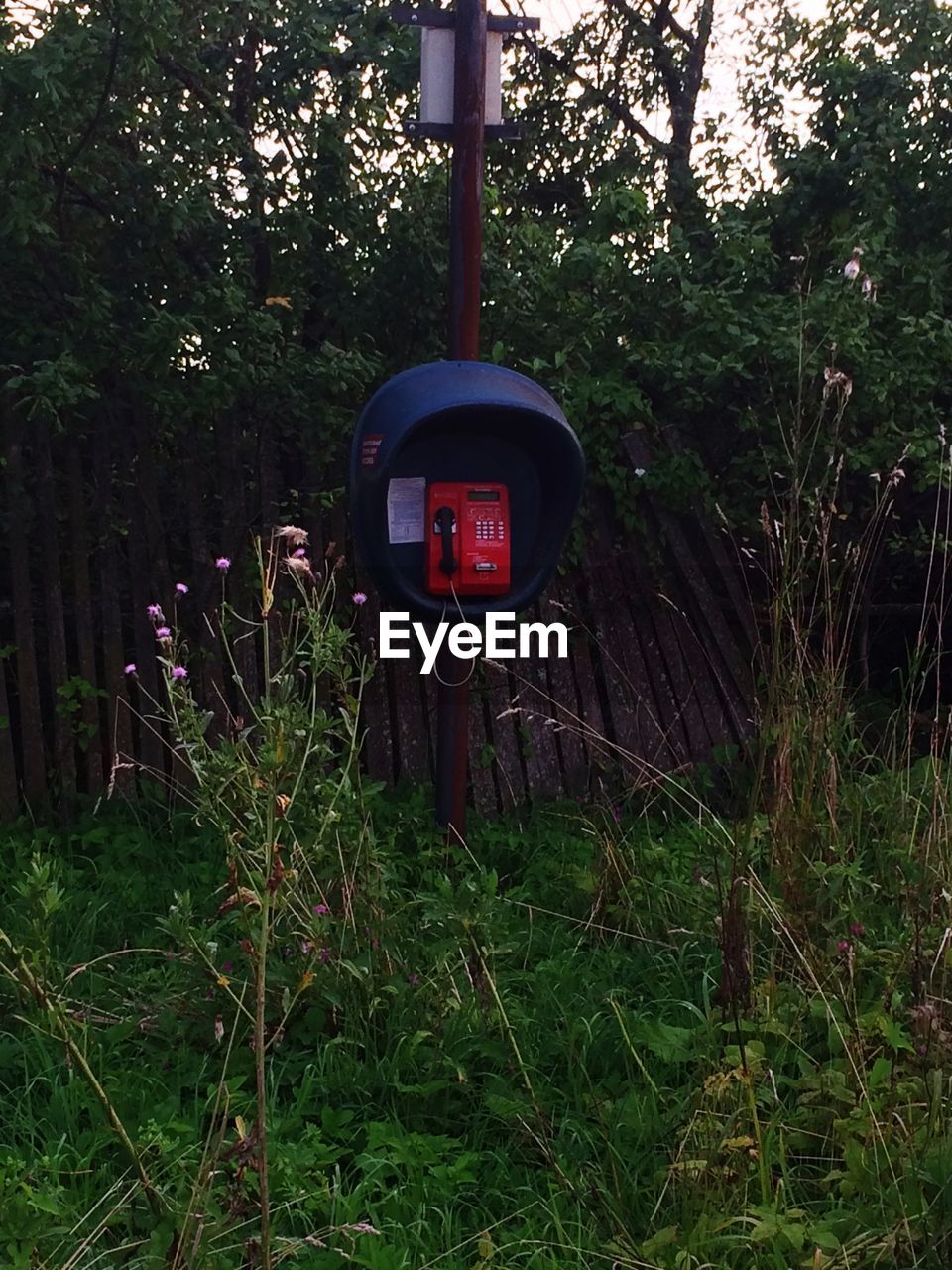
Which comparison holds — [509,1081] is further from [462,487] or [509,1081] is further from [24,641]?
[24,641]

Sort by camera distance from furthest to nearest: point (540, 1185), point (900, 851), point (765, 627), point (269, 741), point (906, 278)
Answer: point (765, 627) < point (906, 278) < point (900, 851) < point (540, 1185) < point (269, 741)

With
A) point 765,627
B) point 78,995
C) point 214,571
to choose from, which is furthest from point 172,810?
point 765,627

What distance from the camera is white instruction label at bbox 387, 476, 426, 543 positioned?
12.5ft

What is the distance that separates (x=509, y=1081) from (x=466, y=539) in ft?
5.86

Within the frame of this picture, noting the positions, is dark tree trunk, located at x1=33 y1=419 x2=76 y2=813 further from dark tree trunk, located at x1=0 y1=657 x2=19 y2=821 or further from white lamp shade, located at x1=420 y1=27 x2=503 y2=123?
white lamp shade, located at x1=420 y1=27 x2=503 y2=123

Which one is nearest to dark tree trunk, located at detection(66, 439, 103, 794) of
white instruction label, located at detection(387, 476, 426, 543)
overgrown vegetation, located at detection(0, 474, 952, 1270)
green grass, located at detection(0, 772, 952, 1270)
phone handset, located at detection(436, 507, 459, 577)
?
overgrown vegetation, located at detection(0, 474, 952, 1270)

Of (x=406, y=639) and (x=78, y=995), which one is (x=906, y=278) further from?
(x=78, y=995)

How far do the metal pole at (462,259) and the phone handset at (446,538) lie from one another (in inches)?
10.7

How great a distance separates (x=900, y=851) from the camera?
318cm

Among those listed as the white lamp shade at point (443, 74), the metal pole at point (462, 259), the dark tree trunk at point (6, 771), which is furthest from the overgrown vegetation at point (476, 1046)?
the white lamp shade at point (443, 74)

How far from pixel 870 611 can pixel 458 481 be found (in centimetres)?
258

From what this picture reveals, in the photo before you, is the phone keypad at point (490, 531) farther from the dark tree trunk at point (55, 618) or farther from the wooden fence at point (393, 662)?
the dark tree trunk at point (55, 618)

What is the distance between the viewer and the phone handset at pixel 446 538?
380 cm

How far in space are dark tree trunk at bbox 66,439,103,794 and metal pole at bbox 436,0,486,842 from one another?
1.33m
